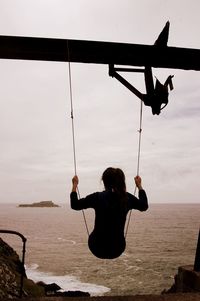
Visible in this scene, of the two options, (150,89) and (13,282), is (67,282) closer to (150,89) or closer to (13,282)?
(13,282)

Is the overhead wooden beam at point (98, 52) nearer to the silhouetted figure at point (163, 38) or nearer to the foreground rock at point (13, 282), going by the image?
the silhouetted figure at point (163, 38)

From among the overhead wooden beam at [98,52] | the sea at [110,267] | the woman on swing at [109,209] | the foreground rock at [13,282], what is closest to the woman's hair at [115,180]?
the woman on swing at [109,209]

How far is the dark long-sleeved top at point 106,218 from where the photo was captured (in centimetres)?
409

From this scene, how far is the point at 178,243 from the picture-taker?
69.3 m

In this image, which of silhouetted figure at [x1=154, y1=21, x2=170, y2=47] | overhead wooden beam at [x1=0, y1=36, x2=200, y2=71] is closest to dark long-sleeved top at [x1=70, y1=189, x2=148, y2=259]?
overhead wooden beam at [x1=0, y1=36, x2=200, y2=71]

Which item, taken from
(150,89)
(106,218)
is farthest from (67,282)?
(106,218)

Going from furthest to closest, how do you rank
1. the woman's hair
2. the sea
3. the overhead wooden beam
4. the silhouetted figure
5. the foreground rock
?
1. the sea
2. the foreground rock
3. the silhouetted figure
4. the overhead wooden beam
5. the woman's hair

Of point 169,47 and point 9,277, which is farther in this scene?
point 9,277

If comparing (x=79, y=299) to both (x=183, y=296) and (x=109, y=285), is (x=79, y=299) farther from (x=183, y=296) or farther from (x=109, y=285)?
(x=109, y=285)

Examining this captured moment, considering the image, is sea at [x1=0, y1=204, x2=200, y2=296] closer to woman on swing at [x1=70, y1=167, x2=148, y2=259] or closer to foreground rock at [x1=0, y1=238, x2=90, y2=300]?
foreground rock at [x1=0, y1=238, x2=90, y2=300]

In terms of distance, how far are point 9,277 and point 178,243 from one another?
198 ft

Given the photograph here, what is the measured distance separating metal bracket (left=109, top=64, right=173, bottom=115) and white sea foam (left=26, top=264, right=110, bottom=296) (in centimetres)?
2848

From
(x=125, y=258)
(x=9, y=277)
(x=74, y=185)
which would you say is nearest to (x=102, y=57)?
(x=74, y=185)

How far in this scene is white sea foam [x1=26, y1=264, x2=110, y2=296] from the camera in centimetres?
3253
